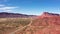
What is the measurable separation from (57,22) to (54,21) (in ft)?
5.33

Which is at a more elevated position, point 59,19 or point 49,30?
point 59,19

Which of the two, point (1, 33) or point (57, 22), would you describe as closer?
point (57, 22)

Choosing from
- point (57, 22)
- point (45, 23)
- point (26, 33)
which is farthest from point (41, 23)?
point (57, 22)

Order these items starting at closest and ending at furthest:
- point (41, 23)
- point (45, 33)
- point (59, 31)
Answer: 1. point (59, 31)
2. point (45, 33)
3. point (41, 23)

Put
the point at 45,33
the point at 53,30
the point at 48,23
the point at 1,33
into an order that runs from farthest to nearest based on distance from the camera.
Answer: the point at 1,33, the point at 48,23, the point at 45,33, the point at 53,30

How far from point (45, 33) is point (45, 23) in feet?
23.9

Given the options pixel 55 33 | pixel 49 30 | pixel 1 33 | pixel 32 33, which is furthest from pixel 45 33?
pixel 1 33

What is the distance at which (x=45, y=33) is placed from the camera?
39.3m

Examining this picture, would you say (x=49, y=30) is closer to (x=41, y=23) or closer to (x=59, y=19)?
(x=59, y=19)

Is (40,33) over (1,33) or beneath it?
over

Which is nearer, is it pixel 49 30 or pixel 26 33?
pixel 49 30

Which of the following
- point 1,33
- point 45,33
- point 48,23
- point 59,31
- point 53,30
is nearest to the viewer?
point 59,31

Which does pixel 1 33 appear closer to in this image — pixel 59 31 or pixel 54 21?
pixel 54 21

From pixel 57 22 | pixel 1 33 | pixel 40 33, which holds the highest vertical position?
pixel 57 22
